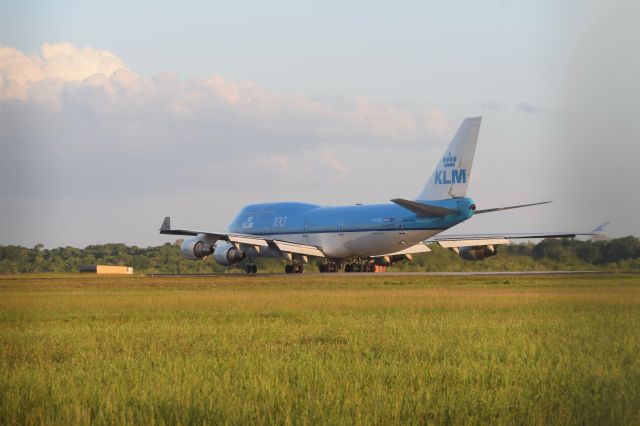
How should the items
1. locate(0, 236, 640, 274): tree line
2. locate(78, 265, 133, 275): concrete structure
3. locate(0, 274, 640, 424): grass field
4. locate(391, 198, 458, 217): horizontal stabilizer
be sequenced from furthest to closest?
locate(78, 265, 133, 275): concrete structure, locate(391, 198, 458, 217): horizontal stabilizer, locate(0, 236, 640, 274): tree line, locate(0, 274, 640, 424): grass field

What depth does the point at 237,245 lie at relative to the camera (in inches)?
2798

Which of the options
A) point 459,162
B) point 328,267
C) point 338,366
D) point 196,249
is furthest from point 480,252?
point 338,366

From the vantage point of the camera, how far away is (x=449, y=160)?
66188mm

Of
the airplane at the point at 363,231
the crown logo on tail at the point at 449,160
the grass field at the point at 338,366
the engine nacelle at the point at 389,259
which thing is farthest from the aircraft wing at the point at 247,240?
the grass field at the point at 338,366

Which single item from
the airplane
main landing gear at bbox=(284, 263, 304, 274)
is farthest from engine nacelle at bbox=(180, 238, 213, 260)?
main landing gear at bbox=(284, 263, 304, 274)

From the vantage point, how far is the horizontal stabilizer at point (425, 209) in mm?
62741

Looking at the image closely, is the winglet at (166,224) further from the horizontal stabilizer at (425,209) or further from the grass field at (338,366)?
the grass field at (338,366)

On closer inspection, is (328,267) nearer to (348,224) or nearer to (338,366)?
(348,224)

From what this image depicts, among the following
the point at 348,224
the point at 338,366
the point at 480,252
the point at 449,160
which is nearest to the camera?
the point at 338,366

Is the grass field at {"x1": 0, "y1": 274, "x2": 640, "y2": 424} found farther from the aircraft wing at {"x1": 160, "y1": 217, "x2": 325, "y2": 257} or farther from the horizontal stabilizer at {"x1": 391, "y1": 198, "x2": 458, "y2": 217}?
the aircraft wing at {"x1": 160, "y1": 217, "x2": 325, "y2": 257}

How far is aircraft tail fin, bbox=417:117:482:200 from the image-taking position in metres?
65.4

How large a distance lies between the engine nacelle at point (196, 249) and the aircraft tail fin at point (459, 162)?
1754 cm

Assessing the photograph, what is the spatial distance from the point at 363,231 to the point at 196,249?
1243 centimetres

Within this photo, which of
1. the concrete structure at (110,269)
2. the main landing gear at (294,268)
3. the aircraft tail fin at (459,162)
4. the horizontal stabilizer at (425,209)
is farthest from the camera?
the concrete structure at (110,269)
